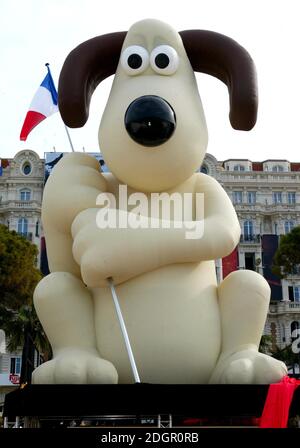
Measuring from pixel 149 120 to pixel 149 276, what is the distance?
128 cm

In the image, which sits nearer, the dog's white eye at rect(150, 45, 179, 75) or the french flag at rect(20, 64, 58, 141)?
the dog's white eye at rect(150, 45, 179, 75)

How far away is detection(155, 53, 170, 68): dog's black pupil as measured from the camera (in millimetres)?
5394

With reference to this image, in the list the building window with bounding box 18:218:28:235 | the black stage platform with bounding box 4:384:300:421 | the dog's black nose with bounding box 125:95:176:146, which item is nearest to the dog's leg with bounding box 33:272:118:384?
the black stage platform with bounding box 4:384:300:421

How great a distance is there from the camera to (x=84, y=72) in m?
5.50

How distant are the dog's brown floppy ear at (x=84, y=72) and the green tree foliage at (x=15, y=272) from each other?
13756 mm

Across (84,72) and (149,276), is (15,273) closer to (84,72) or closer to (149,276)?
(84,72)

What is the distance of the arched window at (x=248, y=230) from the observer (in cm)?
3701

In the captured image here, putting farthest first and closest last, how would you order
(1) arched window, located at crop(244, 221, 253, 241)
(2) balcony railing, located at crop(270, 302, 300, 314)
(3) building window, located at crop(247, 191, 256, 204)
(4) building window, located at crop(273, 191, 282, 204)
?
→ (4) building window, located at crop(273, 191, 282, 204), (3) building window, located at crop(247, 191, 256, 204), (1) arched window, located at crop(244, 221, 253, 241), (2) balcony railing, located at crop(270, 302, 300, 314)

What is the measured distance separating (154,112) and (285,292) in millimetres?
32240

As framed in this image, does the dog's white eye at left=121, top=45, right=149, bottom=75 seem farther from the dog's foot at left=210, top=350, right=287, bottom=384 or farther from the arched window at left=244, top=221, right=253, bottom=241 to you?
the arched window at left=244, top=221, right=253, bottom=241

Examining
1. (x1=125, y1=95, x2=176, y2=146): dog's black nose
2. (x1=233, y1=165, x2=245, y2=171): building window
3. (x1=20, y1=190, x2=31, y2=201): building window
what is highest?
(x1=233, y1=165, x2=245, y2=171): building window

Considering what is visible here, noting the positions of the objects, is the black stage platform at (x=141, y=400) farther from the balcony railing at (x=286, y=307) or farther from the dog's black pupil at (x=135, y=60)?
the balcony railing at (x=286, y=307)

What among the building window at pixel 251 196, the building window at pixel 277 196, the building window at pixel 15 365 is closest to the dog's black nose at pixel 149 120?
the building window at pixel 15 365

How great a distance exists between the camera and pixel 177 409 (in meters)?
4.13
